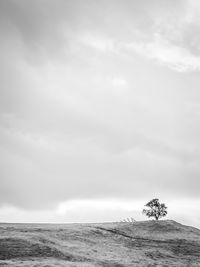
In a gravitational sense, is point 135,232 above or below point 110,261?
above

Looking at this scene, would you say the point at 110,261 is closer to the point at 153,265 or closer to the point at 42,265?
the point at 153,265

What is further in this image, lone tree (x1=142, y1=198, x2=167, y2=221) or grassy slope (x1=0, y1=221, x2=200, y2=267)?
lone tree (x1=142, y1=198, x2=167, y2=221)

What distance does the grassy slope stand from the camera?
18266 millimetres

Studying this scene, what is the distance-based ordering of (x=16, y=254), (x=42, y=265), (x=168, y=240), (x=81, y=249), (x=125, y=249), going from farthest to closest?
(x=168, y=240) → (x=125, y=249) → (x=81, y=249) → (x=16, y=254) → (x=42, y=265)

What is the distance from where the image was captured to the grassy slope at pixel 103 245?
59.9 feet

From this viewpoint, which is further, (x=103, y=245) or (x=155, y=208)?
(x=155, y=208)

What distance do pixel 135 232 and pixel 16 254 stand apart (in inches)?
492

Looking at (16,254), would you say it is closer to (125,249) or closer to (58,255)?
(58,255)

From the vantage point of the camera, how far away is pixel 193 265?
21734mm

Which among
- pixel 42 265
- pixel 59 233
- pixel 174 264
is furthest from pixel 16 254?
pixel 174 264

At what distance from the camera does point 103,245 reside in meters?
23.0

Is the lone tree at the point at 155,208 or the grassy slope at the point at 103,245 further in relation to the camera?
the lone tree at the point at 155,208

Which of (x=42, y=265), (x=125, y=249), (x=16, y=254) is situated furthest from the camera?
(x=125, y=249)

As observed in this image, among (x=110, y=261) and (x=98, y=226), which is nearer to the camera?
(x=110, y=261)
